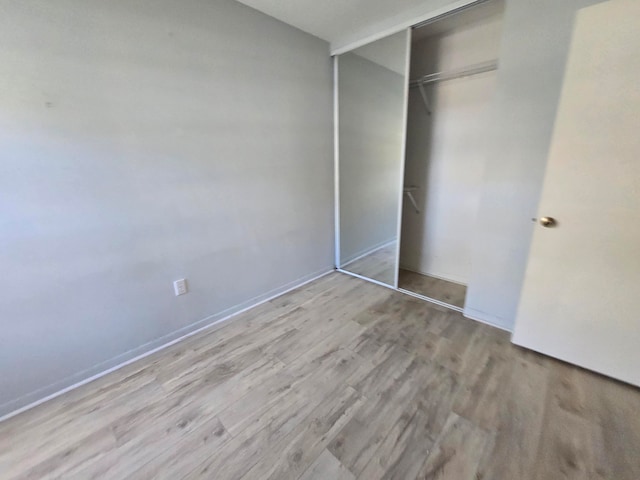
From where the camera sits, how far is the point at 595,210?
1560 mm

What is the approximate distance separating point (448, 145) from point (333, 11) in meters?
1.60

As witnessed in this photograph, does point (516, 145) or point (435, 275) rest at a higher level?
point (516, 145)

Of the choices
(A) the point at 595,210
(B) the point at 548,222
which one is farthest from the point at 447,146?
(A) the point at 595,210

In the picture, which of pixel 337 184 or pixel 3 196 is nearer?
pixel 3 196

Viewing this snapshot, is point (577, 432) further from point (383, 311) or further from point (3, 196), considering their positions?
point (3, 196)

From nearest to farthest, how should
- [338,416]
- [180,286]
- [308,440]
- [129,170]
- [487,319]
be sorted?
[308,440] → [338,416] → [129,170] → [180,286] → [487,319]

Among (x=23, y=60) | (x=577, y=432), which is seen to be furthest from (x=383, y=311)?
(x=23, y=60)

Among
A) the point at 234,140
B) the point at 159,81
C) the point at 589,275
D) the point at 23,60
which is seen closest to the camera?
the point at 23,60

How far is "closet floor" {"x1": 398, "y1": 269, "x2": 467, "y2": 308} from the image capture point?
267 centimetres

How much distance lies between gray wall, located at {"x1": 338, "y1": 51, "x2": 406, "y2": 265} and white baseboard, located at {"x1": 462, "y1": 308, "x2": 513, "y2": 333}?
1515 mm

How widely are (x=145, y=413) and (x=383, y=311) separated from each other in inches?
71.8

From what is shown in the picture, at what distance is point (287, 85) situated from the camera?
8.04 ft

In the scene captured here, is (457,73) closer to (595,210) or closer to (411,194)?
(411,194)

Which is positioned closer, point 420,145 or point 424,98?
point 424,98
